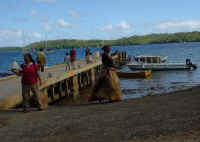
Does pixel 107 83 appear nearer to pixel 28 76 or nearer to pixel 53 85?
pixel 28 76

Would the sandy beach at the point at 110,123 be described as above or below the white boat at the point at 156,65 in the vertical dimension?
above

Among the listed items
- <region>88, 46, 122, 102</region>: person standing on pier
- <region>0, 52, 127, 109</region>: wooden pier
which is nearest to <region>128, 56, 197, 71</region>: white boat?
<region>0, 52, 127, 109</region>: wooden pier

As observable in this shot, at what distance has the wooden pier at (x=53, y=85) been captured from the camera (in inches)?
490

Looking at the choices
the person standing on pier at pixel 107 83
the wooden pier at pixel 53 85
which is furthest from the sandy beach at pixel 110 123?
the wooden pier at pixel 53 85

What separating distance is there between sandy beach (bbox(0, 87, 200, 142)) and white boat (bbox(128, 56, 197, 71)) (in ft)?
96.1

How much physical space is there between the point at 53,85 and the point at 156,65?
21.9m

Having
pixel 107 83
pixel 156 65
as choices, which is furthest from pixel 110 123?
pixel 156 65

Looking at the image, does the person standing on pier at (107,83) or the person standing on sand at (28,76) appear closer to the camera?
the person standing on sand at (28,76)

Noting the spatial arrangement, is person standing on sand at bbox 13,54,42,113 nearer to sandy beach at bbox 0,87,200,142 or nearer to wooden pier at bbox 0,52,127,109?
sandy beach at bbox 0,87,200,142

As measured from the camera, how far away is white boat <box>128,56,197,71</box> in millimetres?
38906

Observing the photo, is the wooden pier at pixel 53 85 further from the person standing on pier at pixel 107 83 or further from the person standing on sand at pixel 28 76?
the person standing on sand at pixel 28 76

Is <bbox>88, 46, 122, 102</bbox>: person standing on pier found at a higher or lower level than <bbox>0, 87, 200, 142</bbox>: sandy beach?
higher

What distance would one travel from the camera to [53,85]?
19.9m

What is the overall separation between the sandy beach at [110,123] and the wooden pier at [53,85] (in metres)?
1.96
